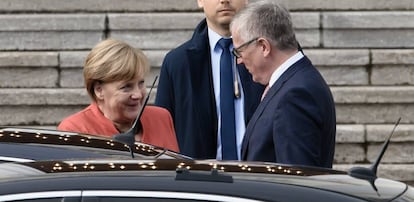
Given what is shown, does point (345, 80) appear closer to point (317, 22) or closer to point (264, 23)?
point (317, 22)

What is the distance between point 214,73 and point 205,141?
44cm

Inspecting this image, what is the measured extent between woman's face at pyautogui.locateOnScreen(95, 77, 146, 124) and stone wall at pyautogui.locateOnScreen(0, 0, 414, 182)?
448 cm

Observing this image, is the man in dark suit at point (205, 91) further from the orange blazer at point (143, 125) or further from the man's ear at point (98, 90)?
the man's ear at point (98, 90)

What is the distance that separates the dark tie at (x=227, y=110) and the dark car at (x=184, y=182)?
2.75m

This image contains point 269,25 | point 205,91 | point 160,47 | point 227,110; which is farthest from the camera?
point 160,47

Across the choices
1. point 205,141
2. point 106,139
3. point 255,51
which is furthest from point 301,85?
point 205,141

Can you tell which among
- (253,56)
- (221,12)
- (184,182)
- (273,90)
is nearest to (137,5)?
(221,12)

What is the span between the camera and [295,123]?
6.01 m

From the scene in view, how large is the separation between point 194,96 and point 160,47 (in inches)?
152

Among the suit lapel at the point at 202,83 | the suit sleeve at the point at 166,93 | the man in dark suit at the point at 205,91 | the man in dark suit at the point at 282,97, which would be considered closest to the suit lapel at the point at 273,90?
the man in dark suit at the point at 282,97

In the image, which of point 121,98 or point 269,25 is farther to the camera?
point 121,98

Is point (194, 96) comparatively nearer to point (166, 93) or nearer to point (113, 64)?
point (166, 93)

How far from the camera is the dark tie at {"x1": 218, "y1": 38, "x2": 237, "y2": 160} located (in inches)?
295

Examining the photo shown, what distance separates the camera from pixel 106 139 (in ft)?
20.3
